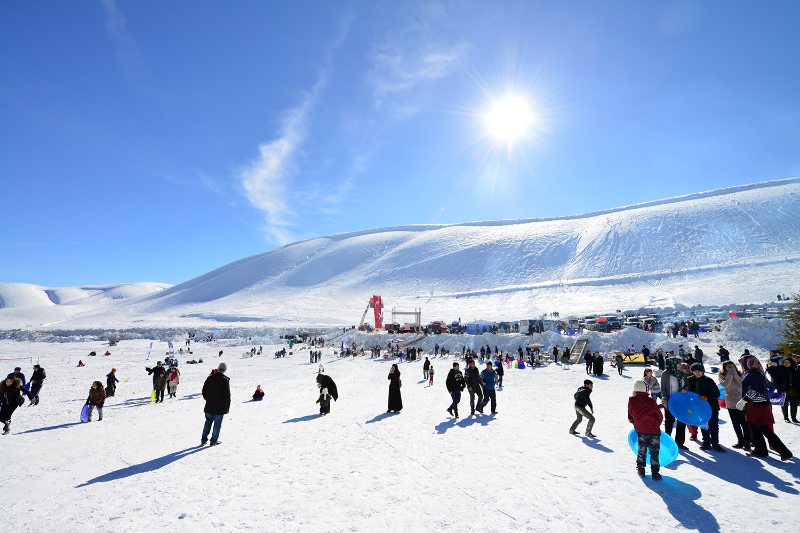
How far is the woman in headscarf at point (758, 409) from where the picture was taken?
5562 millimetres

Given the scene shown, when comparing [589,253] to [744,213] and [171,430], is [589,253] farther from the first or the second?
[171,430]

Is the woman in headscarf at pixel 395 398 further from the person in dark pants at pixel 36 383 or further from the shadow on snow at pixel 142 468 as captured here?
the person in dark pants at pixel 36 383

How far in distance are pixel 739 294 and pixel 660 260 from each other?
32.0 meters

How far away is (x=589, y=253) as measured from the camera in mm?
96750

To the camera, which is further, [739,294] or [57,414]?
[739,294]

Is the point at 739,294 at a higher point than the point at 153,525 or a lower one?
higher

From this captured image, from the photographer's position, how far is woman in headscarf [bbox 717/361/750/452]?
592cm

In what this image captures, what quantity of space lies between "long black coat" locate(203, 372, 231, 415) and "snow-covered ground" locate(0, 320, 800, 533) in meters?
0.71

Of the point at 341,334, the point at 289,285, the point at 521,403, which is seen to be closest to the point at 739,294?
the point at 341,334

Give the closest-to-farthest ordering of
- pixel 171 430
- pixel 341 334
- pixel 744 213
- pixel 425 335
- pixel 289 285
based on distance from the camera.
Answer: pixel 171 430 → pixel 425 335 → pixel 341 334 → pixel 744 213 → pixel 289 285

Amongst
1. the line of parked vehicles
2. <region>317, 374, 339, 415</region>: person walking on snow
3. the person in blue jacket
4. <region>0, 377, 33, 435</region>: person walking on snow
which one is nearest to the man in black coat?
<region>317, 374, 339, 415</region>: person walking on snow

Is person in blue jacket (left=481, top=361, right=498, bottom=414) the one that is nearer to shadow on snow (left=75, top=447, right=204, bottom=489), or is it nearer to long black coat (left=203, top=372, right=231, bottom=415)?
long black coat (left=203, top=372, right=231, bottom=415)

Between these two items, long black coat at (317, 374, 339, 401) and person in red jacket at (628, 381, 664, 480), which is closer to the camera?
person in red jacket at (628, 381, 664, 480)

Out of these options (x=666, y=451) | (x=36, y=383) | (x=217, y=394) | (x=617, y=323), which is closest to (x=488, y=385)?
(x=666, y=451)
